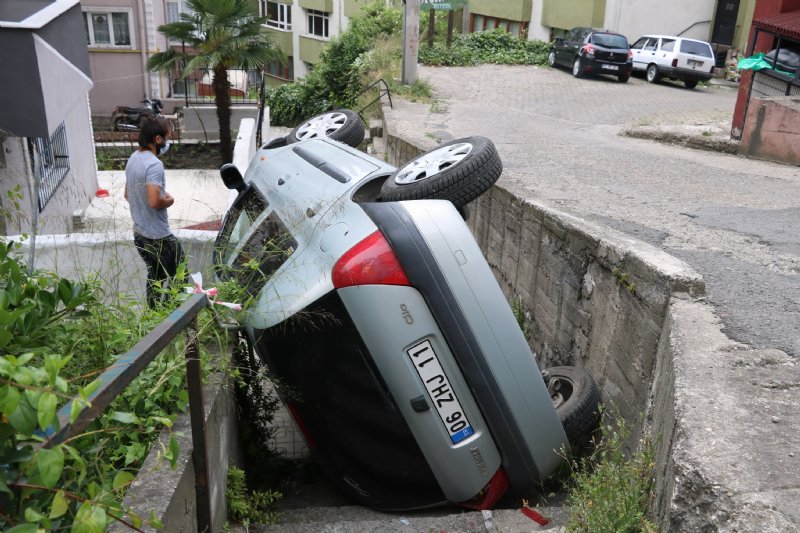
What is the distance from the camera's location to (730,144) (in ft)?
35.1

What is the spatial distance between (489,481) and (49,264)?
376 cm

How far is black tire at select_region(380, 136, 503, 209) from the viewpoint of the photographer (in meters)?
4.84

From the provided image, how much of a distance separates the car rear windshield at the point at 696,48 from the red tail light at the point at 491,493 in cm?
2150

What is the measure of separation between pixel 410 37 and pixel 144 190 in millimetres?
11371

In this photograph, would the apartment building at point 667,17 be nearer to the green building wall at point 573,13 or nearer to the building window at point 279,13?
the green building wall at point 573,13

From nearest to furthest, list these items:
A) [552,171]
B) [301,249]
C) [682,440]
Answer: [682,440] < [301,249] < [552,171]

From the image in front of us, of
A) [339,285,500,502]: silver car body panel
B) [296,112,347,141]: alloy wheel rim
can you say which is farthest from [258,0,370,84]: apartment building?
[339,285,500,502]: silver car body panel

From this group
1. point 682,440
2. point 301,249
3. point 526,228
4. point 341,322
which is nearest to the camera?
point 682,440

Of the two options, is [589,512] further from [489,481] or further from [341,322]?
[341,322]

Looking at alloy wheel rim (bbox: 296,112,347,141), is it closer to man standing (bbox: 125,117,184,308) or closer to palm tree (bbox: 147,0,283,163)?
man standing (bbox: 125,117,184,308)

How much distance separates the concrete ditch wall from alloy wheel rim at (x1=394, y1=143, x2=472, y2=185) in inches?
37.9

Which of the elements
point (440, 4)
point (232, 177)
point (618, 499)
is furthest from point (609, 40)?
point (618, 499)

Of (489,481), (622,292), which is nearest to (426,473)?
(489,481)

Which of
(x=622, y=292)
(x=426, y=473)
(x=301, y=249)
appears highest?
(x=301, y=249)
